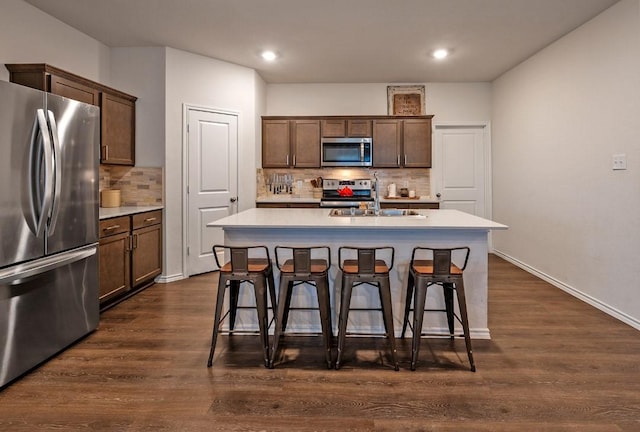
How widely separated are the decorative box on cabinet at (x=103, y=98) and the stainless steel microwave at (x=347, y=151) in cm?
260

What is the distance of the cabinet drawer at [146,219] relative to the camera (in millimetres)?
3916

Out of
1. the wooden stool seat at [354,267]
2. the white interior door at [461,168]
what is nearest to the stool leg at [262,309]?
the wooden stool seat at [354,267]

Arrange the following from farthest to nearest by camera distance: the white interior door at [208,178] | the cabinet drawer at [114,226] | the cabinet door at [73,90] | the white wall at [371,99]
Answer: the white wall at [371,99] < the white interior door at [208,178] < the cabinet drawer at [114,226] < the cabinet door at [73,90]

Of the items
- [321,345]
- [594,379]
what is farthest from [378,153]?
[594,379]

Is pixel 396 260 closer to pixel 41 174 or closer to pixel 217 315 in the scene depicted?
pixel 217 315

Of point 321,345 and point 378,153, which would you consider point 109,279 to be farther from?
point 378,153

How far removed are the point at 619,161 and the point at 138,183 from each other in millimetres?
4776

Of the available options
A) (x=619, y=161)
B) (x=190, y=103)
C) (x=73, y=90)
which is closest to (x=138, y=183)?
(x=190, y=103)

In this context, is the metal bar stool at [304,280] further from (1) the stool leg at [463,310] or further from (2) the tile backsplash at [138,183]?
(2) the tile backsplash at [138,183]

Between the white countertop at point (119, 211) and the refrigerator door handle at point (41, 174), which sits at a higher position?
the refrigerator door handle at point (41, 174)

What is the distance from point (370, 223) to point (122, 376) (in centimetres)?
183

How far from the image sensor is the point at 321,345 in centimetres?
275

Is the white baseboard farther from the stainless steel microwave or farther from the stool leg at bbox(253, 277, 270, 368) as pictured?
the stool leg at bbox(253, 277, 270, 368)

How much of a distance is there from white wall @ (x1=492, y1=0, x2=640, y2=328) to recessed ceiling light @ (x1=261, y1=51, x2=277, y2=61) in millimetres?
3137
